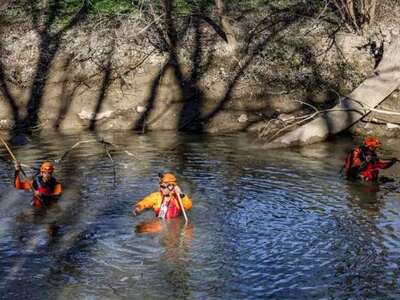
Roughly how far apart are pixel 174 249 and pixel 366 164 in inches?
265

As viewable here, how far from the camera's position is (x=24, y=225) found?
14555 millimetres

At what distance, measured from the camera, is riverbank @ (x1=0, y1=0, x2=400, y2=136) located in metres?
25.1

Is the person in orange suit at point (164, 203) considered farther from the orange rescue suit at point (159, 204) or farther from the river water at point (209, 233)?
the river water at point (209, 233)

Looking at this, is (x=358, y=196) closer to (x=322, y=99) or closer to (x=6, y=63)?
(x=322, y=99)

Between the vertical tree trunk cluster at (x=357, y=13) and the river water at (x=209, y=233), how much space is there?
756cm

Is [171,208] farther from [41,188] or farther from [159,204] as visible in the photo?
[41,188]

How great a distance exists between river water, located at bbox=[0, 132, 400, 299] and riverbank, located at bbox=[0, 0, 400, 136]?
406cm

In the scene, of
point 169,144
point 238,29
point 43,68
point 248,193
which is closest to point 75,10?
point 43,68

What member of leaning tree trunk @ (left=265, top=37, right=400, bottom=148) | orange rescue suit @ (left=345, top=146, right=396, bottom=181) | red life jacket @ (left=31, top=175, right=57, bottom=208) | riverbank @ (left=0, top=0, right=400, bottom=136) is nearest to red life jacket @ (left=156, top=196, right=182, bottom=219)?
red life jacket @ (left=31, top=175, right=57, bottom=208)

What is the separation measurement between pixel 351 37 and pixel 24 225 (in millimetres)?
16788

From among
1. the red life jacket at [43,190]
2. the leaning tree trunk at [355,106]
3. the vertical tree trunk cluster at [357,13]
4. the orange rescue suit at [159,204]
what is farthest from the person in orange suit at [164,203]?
the vertical tree trunk cluster at [357,13]

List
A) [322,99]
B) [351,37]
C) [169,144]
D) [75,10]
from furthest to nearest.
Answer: [75,10] < [351,37] < [322,99] < [169,144]

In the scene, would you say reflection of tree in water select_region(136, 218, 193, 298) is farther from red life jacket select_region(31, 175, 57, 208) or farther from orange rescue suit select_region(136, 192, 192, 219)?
red life jacket select_region(31, 175, 57, 208)

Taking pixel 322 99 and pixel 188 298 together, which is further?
pixel 322 99
